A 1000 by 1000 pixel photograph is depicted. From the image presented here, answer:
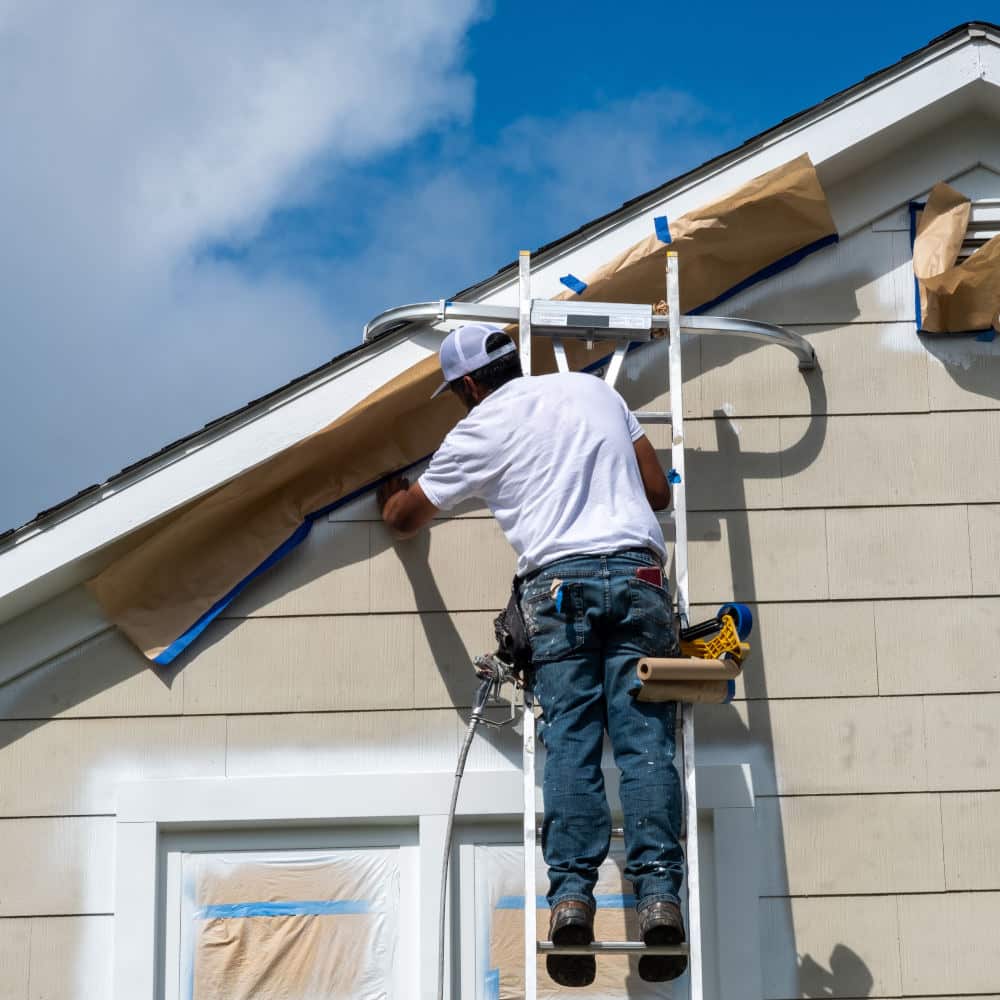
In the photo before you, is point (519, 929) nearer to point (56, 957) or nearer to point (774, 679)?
point (774, 679)

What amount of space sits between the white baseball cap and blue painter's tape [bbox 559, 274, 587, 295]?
491 mm

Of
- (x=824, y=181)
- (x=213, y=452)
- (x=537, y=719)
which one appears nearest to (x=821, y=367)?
(x=824, y=181)

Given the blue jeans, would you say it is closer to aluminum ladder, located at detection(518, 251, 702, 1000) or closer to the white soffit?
aluminum ladder, located at detection(518, 251, 702, 1000)

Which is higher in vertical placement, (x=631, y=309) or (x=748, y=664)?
(x=631, y=309)

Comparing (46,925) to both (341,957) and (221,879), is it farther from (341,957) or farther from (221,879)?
(341,957)

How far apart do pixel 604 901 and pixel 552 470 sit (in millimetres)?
1442

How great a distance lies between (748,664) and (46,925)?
2.36 m

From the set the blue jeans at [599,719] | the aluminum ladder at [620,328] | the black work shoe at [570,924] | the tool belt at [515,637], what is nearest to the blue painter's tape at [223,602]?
the aluminum ladder at [620,328]

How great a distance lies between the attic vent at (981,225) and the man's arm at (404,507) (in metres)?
2.06

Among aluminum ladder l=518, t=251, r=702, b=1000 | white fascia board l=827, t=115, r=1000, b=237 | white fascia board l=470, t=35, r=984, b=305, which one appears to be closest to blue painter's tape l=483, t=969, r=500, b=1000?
aluminum ladder l=518, t=251, r=702, b=1000

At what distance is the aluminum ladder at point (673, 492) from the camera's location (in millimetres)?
4371

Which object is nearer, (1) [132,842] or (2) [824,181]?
(1) [132,842]

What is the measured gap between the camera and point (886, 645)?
5.36m

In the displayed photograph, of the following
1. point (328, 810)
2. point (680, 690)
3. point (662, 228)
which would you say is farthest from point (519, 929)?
point (662, 228)
